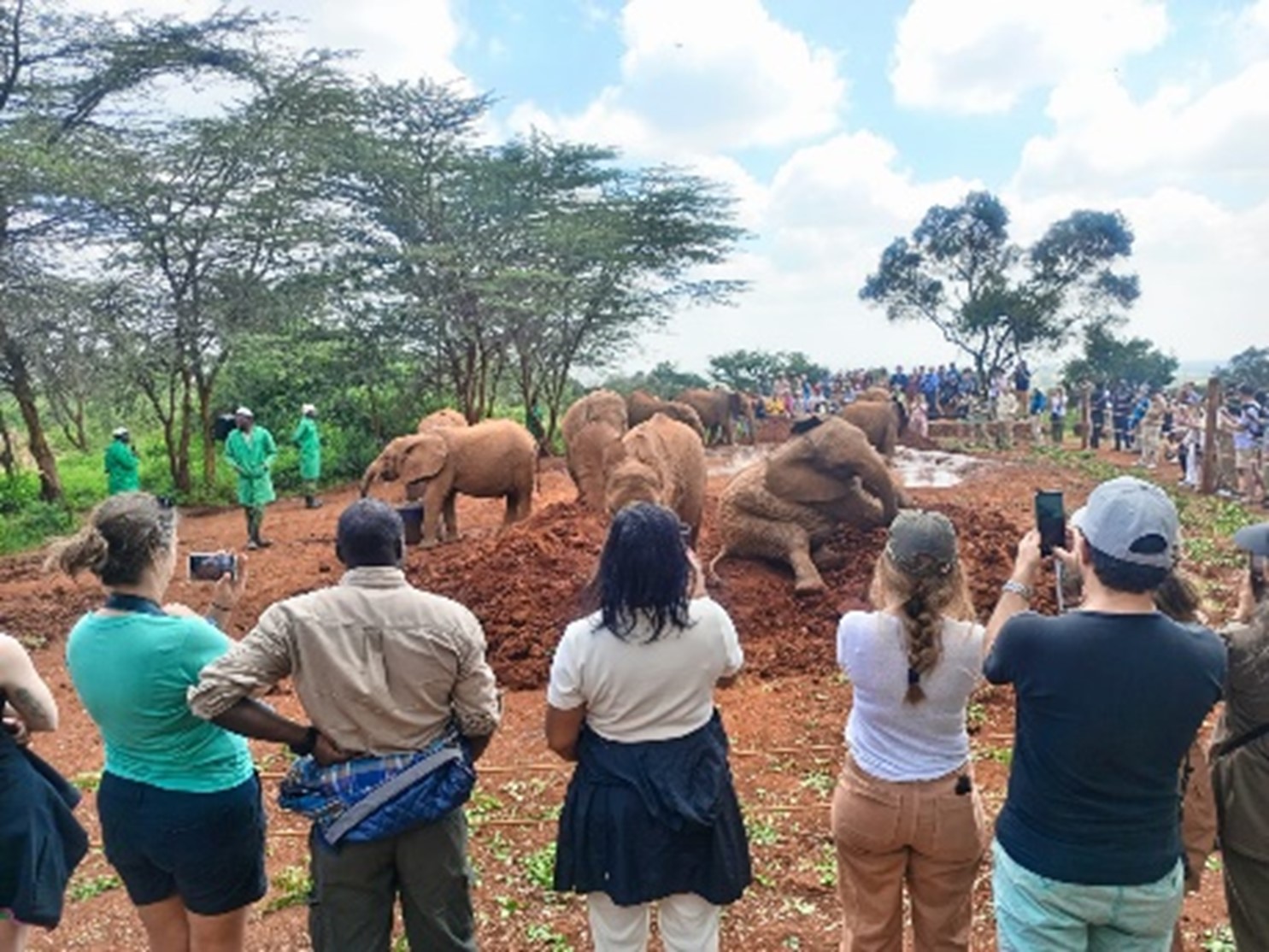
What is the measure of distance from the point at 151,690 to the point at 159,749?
0.61 feet

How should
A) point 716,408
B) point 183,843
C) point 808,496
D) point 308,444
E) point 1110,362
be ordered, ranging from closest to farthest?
point 183,843, point 808,496, point 308,444, point 716,408, point 1110,362

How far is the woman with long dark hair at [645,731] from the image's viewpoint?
2529 mm

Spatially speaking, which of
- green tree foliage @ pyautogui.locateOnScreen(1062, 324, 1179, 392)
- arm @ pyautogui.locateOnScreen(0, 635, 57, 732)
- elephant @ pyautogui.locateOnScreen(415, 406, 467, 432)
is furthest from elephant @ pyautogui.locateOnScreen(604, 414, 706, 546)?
green tree foliage @ pyautogui.locateOnScreen(1062, 324, 1179, 392)

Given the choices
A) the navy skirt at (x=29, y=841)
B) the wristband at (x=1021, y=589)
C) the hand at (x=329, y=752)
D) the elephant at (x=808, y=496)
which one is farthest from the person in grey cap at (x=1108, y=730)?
the elephant at (x=808, y=496)

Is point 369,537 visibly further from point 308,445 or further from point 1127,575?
point 308,445

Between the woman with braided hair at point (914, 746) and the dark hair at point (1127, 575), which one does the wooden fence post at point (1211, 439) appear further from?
the dark hair at point (1127, 575)

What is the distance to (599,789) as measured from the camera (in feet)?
8.50

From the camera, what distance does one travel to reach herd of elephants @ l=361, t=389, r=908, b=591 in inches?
327

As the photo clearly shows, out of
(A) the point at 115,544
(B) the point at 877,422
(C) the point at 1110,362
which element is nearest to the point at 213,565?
(A) the point at 115,544

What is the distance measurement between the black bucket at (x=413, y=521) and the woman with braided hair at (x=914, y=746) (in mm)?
8477

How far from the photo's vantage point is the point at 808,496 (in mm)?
8539

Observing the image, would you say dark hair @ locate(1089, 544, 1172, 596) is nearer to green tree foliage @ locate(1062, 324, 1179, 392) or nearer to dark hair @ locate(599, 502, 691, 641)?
dark hair @ locate(599, 502, 691, 641)

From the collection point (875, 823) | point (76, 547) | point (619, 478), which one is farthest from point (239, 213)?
point (875, 823)

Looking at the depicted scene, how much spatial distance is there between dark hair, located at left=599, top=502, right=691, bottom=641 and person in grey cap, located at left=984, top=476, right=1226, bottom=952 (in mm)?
768
